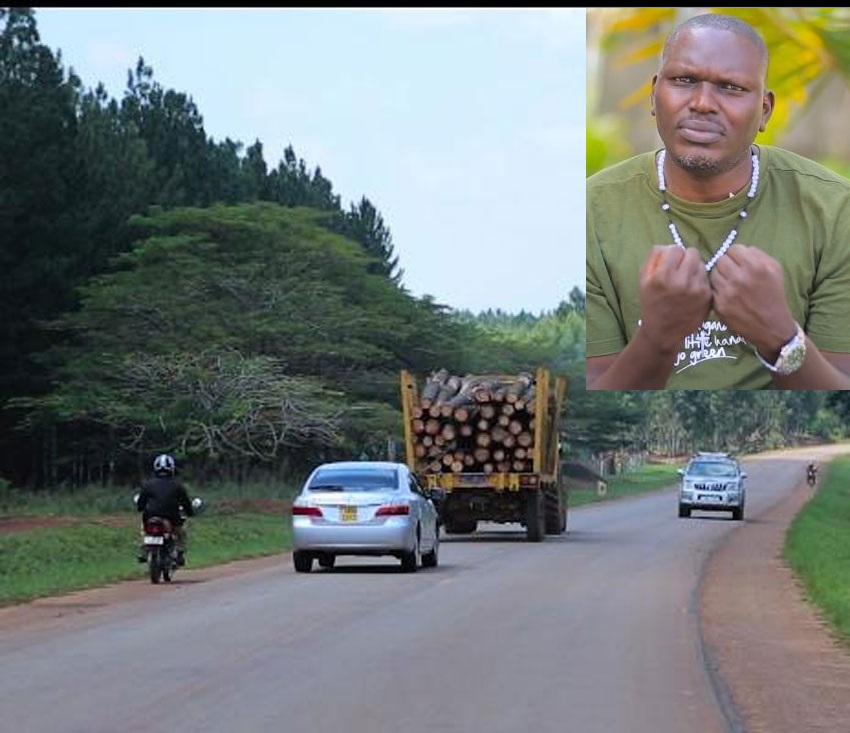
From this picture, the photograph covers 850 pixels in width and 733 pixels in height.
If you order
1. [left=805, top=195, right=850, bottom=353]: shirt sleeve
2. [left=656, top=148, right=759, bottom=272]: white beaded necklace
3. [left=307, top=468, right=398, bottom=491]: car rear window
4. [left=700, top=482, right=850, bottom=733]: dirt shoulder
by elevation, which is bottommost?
[left=700, top=482, right=850, bottom=733]: dirt shoulder

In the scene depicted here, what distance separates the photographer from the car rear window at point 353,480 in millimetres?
24922

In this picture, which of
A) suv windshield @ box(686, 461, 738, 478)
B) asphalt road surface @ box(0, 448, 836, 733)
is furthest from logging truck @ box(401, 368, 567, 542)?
suv windshield @ box(686, 461, 738, 478)

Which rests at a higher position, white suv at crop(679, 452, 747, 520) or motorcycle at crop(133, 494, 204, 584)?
white suv at crop(679, 452, 747, 520)

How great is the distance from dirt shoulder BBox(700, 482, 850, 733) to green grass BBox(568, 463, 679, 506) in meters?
41.0

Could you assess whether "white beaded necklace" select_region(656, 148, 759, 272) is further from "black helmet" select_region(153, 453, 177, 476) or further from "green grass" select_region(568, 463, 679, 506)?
"green grass" select_region(568, 463, 679, 506)

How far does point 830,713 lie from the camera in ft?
38.9

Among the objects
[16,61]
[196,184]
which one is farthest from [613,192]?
[196,184]

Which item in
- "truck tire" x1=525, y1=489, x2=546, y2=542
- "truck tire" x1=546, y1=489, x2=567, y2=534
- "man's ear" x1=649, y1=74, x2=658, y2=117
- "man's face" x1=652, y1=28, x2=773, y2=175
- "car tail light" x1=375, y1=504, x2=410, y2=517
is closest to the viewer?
"man's face" x1=652, y1=28, x2=773, y2=175

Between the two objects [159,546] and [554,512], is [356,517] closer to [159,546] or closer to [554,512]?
[159,546]

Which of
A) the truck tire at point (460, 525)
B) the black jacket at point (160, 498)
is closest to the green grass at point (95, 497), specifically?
the truck tire at point (460, 525)

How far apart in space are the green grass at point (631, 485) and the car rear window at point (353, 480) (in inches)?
1553

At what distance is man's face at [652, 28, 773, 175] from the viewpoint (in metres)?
18.6

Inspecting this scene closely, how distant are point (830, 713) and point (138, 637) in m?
6.53

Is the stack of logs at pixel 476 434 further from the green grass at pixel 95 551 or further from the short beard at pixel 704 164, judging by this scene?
the short beard at pixel 704 164
